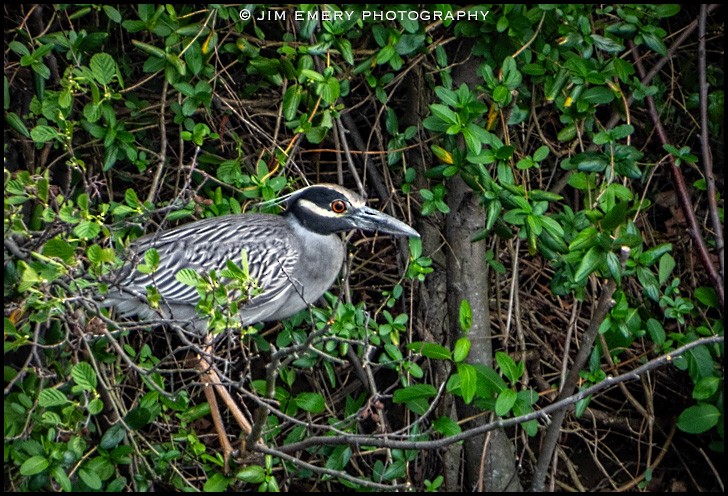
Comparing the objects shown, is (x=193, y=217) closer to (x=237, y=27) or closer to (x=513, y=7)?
(x=237, y=27)

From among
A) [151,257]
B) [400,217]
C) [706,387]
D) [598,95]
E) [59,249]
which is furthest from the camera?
[400,217]

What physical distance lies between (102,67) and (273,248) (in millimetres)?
850

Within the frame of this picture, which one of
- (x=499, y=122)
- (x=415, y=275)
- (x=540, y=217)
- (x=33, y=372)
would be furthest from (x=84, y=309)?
(x=499, y=122)

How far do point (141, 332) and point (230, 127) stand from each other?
802 mm

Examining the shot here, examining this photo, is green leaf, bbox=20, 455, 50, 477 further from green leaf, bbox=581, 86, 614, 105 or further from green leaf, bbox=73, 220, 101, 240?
green leaf, bbox=581, 86, 614, 105

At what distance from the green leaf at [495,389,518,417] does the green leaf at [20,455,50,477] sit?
128 centimetres

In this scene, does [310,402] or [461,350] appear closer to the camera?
[461,350]

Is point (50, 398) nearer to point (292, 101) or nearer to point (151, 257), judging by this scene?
point (151, 257)

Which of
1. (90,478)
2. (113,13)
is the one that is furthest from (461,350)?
(113,13)

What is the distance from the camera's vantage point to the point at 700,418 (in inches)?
119

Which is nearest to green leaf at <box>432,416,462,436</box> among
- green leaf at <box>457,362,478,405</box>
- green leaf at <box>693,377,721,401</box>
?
green leaf at <box>457,362,478,405</box>

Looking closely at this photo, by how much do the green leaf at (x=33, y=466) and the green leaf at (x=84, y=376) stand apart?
0.26m

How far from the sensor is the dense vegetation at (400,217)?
9.07ft

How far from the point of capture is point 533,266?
3.66 metres
